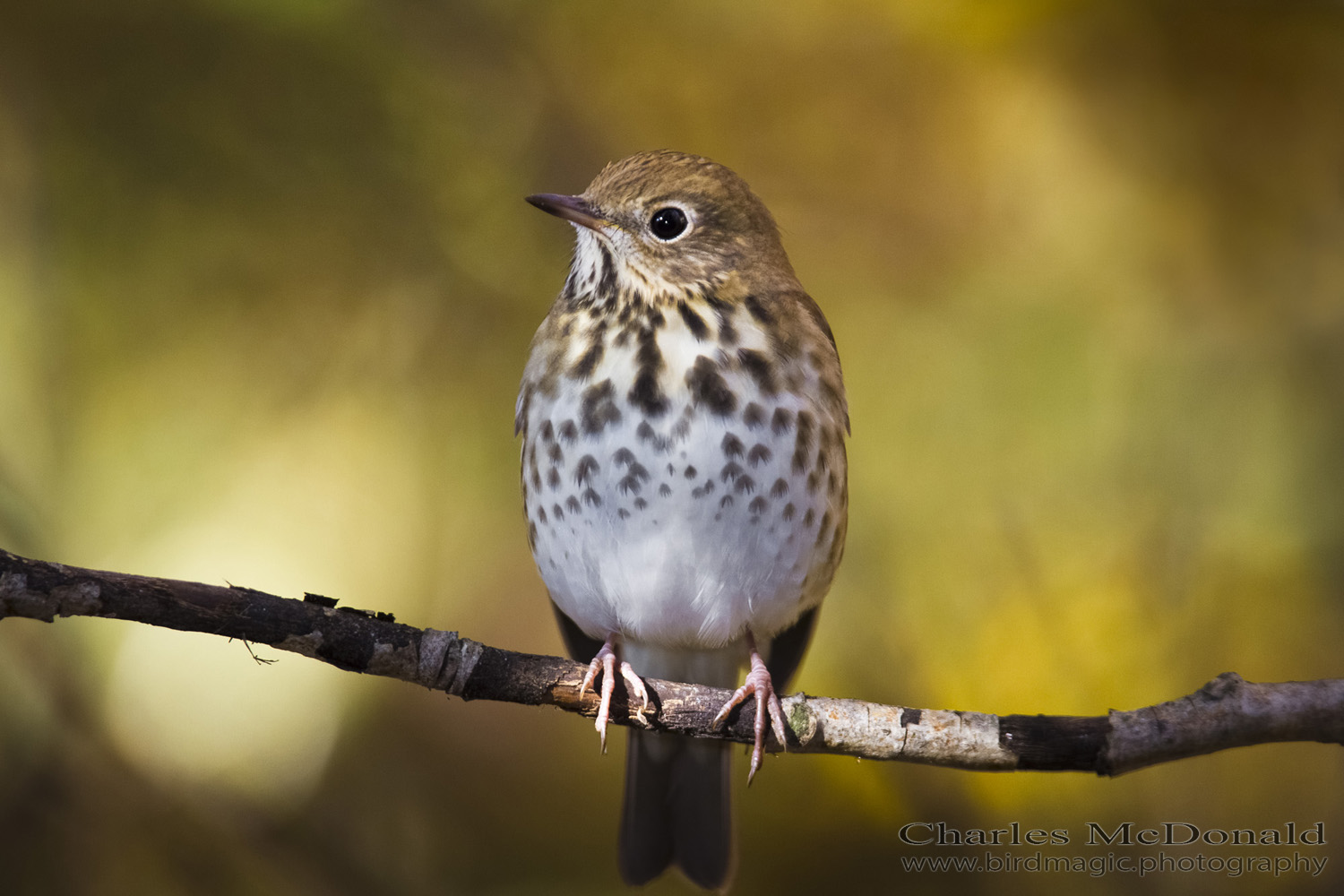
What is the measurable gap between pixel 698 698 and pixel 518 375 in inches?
52.9

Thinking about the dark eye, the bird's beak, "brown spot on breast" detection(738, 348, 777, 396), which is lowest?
"brown spot on breast" detection(738, 348, 777, 396)

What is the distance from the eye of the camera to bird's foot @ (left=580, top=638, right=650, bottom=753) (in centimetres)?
177

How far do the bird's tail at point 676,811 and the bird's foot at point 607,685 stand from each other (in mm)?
584

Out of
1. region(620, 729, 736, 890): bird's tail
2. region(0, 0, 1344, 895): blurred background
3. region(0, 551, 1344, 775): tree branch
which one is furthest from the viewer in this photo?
region(0, 0, 1344, 895): blurred background

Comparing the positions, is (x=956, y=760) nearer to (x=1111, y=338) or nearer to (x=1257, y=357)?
(x=1111, y=338)

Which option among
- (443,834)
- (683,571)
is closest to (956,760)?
(683,571)

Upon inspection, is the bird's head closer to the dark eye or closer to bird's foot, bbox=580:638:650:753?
the dark eye

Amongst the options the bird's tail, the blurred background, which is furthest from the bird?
the blurred background

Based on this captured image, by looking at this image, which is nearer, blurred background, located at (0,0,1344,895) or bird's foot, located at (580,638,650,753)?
bird's foot, located at (580,638,650,753)

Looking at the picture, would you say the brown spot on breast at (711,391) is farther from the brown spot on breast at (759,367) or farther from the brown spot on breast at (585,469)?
the brown spot on breast at (585,469)

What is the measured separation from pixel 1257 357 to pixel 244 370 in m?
2.84

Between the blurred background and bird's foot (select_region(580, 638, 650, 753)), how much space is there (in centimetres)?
95

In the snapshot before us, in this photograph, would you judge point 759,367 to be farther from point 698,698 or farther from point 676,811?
point 676,811

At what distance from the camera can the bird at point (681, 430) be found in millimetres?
1915
